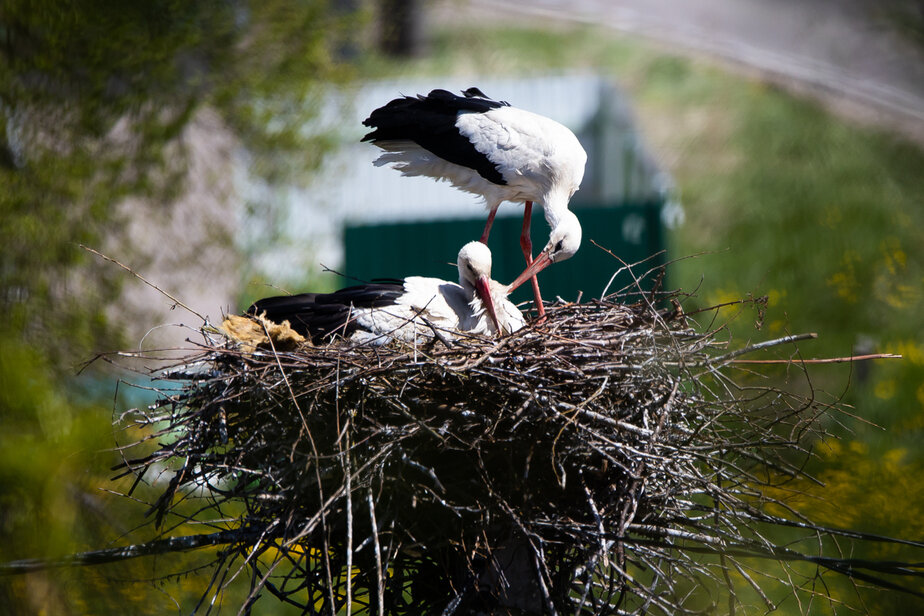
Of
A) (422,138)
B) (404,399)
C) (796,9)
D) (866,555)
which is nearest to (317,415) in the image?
(404,399)

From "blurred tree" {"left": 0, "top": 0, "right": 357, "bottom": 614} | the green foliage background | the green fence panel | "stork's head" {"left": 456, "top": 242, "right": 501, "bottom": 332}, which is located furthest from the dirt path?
"stork's head" {"left": 456, "top": 242, "right": 501, "bottom": 332}

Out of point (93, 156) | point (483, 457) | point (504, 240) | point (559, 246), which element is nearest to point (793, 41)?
point (504, 240)

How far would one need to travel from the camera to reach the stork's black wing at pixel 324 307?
3.61 m

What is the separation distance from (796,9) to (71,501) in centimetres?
1834

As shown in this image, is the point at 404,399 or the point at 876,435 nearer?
the point at 404,399

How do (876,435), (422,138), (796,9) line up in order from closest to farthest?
(422,138)
(876,435)
(796,9)

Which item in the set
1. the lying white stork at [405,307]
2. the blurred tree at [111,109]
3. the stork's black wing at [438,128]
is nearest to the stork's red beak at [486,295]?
the lying white stork at [405,307]

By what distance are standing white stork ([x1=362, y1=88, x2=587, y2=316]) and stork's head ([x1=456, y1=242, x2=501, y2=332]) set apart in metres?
0.45

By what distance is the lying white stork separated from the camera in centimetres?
357

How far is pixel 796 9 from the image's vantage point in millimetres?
18344

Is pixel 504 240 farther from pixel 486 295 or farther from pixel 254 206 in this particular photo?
pixel 486 295

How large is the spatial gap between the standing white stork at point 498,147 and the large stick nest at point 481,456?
140cm

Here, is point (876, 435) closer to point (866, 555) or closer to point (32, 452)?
point (866, 555)

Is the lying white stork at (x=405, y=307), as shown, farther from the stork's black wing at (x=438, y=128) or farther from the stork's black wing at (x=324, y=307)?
the stork's black wing at (x=438, y=128)
